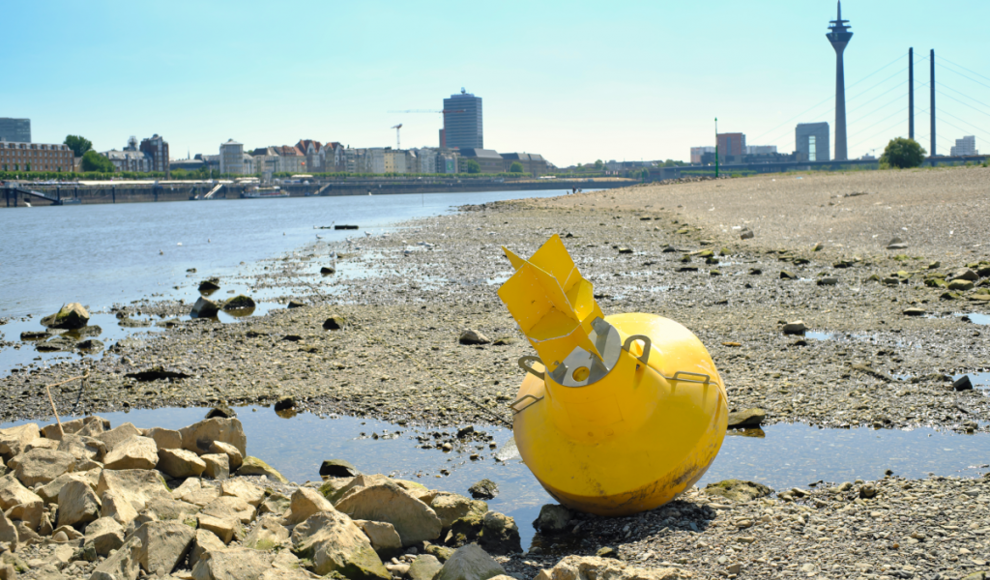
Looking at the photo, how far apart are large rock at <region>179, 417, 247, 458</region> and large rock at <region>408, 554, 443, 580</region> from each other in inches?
106

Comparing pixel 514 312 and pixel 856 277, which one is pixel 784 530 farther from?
pixel 856 277

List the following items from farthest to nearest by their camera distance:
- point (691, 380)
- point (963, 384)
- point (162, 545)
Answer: point (963, 384)
point (691, 380)
point (162, 545)

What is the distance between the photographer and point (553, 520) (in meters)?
5.00

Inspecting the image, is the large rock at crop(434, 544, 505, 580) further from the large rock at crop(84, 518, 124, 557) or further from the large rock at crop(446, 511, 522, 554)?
the large rock at crop(84, 518, 124, 557)

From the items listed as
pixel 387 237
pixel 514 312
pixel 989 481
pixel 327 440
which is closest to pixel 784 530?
pixel 989 481

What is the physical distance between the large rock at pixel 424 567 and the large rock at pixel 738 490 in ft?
7.02

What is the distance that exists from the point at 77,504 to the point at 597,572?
3.27m

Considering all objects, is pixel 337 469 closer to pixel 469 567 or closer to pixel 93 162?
pixel 469 567

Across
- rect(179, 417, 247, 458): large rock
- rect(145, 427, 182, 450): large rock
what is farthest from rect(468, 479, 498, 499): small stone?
rect(145, 427, 182, 450): large rock

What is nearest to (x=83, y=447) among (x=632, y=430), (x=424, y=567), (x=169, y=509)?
(x=169, y=509)

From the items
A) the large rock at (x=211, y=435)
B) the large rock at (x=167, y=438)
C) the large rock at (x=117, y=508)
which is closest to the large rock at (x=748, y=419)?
the large rock at (x=211, y=435)

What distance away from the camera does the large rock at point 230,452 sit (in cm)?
608

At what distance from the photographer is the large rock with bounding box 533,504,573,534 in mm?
4984

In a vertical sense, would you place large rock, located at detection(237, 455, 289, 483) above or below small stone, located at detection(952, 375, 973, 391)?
below
